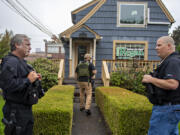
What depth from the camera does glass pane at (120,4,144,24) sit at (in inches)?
389

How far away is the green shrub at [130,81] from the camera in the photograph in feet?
24.8

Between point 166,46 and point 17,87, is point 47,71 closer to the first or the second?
point 17,87

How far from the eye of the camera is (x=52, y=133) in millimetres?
2928

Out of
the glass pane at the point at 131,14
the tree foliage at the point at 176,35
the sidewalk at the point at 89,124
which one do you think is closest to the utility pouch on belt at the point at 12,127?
the sidewalk at the point at 89,124

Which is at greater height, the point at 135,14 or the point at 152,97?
the point at 135,14

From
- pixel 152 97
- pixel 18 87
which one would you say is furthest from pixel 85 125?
pixel 18 87

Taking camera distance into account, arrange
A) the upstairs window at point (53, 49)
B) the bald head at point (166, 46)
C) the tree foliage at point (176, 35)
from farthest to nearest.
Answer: the tree foliage at point (176, 35), the upstairs window at point (53, 49), the bald head at point (166, 46)

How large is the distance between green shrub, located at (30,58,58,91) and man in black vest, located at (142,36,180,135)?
6.14 m

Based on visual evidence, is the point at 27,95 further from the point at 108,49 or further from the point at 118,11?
the point at 118,11

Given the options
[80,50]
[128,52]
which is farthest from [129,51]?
[80,50]

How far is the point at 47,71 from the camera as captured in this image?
795 centimetres

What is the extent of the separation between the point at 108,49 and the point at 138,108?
285 inches

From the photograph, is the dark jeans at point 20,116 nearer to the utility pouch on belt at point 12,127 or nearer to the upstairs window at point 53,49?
the utility pouch on belt at point 12,127

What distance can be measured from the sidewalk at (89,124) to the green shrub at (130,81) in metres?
2.55
